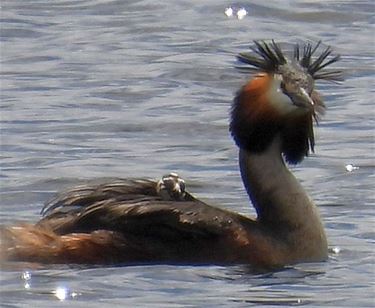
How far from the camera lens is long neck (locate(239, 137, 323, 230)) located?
38.1 feet

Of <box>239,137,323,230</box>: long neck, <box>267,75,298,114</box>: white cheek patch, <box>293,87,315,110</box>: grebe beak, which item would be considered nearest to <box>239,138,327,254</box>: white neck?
<box>239,137,323,230</box>: long neck

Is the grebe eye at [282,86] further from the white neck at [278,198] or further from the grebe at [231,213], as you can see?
the white neck at [278,198]

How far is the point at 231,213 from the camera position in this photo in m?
11.5

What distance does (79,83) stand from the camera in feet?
55.8

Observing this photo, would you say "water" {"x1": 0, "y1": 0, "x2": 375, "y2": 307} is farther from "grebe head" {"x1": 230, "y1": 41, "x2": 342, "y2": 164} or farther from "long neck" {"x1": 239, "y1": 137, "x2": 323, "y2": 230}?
"grebe head" {"x1": 230, "y1": 41, "x2": 342, "y2": 164}

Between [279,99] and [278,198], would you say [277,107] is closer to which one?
[279,99]

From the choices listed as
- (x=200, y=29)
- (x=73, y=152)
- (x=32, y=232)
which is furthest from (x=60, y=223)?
(x=200, y=29)

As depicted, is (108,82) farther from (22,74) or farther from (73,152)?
(73,152)

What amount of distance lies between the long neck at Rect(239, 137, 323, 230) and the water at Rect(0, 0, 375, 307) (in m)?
0.31

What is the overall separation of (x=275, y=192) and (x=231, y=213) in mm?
371

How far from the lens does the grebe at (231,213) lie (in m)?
11.2

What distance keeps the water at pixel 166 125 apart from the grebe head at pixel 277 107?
679 millimetres

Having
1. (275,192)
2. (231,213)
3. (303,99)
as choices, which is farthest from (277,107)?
(231,213)

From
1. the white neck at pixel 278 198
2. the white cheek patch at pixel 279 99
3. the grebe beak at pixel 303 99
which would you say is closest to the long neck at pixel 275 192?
the white neck at pixel 278 198
